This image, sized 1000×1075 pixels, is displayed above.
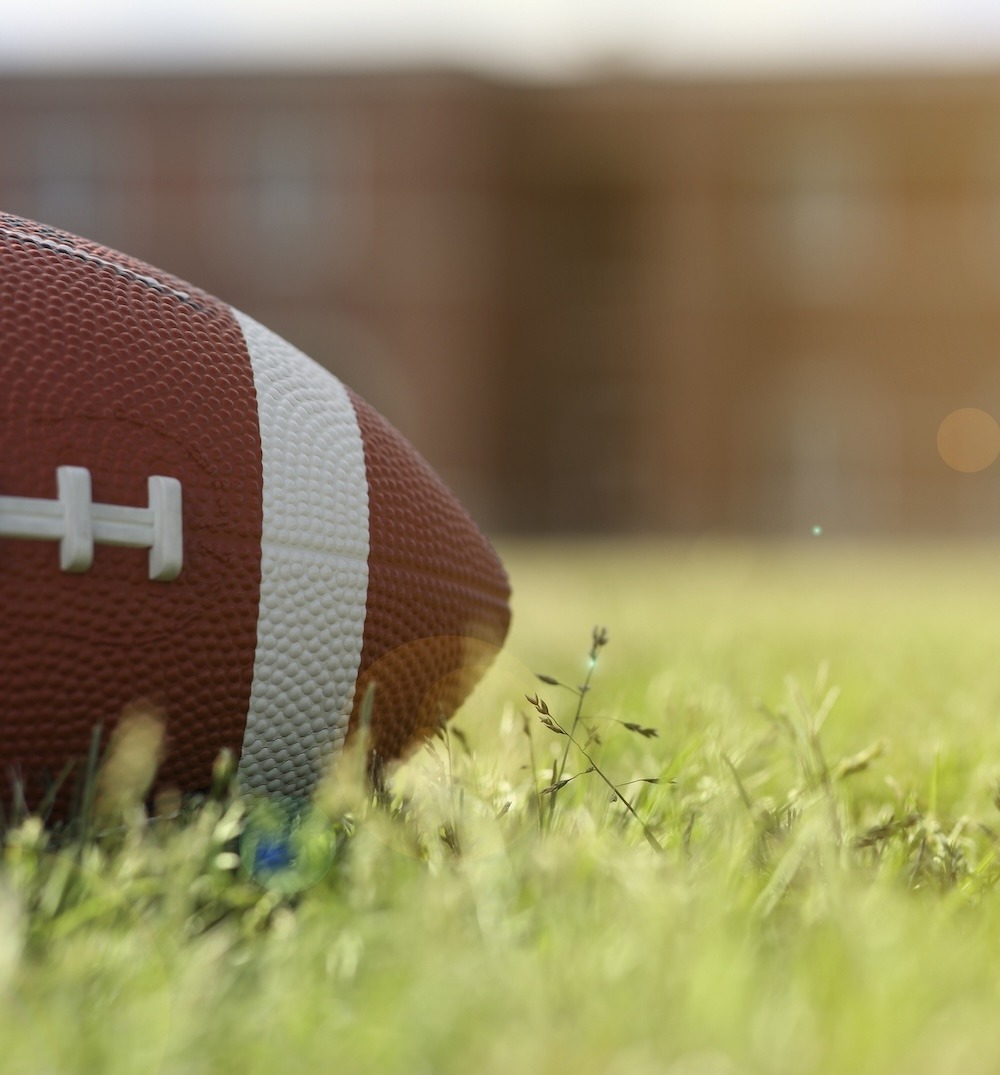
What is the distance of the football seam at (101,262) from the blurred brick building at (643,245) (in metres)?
18.3

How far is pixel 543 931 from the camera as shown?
139 cm

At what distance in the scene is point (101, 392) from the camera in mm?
1812

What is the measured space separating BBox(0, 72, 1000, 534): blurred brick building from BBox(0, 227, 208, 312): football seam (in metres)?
18.3

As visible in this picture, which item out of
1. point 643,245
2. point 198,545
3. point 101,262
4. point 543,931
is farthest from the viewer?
point 643,245

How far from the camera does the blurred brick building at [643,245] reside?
20.5 metres

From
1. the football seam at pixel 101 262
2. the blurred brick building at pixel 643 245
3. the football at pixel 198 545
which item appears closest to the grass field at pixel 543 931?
the football at pixel 198 545

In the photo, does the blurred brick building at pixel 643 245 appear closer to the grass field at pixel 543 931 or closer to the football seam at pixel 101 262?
the football seam at pixel 101 262

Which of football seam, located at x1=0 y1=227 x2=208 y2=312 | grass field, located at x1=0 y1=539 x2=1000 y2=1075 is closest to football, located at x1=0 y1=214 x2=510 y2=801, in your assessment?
football seam, located at x1=0 y1=227 x2=208 y2=312

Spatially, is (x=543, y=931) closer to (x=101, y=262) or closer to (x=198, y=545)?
(x=198, y=545)

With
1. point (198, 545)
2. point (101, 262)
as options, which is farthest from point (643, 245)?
point (198, 545)

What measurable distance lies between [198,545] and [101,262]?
1.65 feet

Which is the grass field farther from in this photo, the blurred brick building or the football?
the blurred brick building

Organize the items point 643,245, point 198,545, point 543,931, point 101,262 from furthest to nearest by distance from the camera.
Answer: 1. point 643,245
2. point 101,262
3. point 198,545
4. point 543,931

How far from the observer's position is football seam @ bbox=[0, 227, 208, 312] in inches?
79.5
